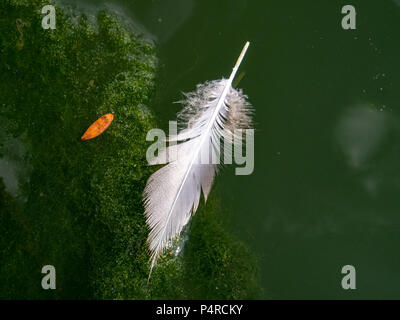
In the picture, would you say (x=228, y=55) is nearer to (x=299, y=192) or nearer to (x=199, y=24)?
(x=199, y=24)

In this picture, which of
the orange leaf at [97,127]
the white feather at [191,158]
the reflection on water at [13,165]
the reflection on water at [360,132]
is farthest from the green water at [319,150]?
the reflection on water at [13,165]

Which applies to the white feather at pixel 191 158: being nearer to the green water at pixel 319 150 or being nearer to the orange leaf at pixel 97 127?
the green water at pixel 319 150

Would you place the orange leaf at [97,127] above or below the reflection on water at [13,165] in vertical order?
above

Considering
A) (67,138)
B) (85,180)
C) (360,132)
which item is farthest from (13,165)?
(360,132)

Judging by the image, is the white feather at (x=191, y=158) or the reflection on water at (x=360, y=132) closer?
the white feather at (x=191, y=158)

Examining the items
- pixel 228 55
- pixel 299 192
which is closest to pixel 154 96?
pixel 228 55

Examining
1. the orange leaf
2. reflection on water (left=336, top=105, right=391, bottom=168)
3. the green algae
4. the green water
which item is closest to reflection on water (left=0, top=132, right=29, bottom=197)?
the green algae
